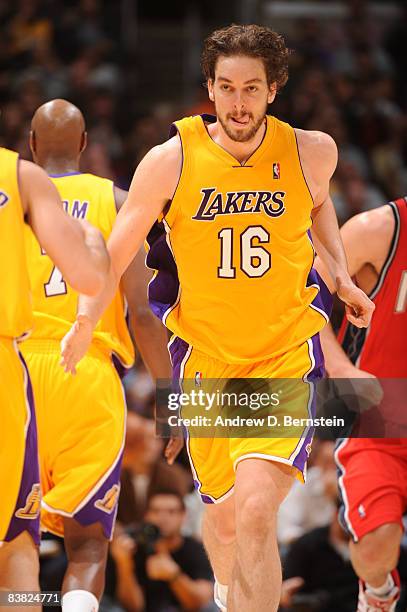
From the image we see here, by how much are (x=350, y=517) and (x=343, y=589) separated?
1.75 metres

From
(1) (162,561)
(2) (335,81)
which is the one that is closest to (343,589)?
(1) (162,561)

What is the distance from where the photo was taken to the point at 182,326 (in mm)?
5258

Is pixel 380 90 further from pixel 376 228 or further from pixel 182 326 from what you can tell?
pixel 182 326

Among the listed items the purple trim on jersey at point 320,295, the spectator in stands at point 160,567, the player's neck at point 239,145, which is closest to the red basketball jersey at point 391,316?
the purple trim on jersey at point 320,295

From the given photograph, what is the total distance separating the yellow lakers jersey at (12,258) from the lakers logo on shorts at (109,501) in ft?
4.70

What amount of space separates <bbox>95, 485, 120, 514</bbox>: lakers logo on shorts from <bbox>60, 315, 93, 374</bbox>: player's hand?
1127mm

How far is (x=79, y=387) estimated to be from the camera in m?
5.50

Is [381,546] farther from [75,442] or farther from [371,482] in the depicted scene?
[75,442]

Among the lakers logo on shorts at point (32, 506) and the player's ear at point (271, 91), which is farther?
the player's ear at point (271, 91)

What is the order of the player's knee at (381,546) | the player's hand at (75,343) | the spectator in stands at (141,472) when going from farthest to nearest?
1. the spectator in stands at (141,472)
2. the player's knee at (381,546)
3. the player's hand at (75,343)

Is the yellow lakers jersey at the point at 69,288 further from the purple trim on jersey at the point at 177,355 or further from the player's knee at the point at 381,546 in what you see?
the player's knee at the point at 381,546

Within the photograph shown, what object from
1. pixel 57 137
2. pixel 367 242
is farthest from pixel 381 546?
pixel 57 137

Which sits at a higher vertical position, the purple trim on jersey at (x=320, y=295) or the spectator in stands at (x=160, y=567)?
the purple trim on jersey at (x=320, y=295)

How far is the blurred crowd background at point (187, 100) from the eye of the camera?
7461 mm
